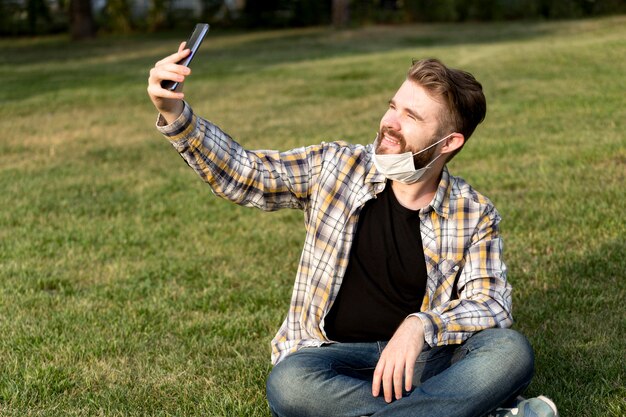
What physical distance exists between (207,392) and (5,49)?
25660 mm

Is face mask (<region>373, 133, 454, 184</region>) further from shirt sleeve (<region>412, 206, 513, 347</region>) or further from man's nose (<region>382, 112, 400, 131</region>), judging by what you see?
shirt sleeve (<region>412, 206, 513, 347</region>)

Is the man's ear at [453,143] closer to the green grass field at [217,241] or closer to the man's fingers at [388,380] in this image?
the man's fingers at [388,380]

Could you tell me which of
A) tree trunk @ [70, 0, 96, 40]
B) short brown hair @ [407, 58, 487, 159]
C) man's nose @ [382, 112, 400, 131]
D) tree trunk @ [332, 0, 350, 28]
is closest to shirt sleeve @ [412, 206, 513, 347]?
short brown hair @ [407, 58, 487, 159]

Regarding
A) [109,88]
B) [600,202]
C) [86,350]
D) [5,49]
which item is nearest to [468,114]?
[86,350]

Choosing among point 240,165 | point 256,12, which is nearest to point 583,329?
point 240,165

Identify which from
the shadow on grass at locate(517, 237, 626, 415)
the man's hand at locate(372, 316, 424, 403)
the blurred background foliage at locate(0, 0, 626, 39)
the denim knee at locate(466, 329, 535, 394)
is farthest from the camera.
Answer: the blurred background foliage at locate(0, 0, 626, 39)

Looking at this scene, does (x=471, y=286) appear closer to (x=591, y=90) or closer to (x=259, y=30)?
(x=591, y=90)

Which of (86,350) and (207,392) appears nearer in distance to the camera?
(207,392)

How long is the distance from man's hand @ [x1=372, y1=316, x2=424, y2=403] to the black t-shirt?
1.21 feet

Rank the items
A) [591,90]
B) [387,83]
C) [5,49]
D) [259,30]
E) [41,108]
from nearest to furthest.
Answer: [591,90], [41,108], [387,83], [5,49], [259,30]

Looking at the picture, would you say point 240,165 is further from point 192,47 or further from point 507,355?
point 507,355

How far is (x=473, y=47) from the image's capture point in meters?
21.6

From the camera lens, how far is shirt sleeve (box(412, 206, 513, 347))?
139 inches

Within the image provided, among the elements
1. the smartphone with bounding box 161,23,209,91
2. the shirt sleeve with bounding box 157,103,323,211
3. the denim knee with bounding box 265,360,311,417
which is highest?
the smartphone with bounding box 161,23,209,91
